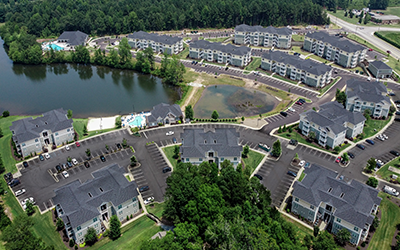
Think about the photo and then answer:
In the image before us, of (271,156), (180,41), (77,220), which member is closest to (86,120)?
(77,220)

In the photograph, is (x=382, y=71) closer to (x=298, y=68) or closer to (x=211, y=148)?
(x=298, y=68)

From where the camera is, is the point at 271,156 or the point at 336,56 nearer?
the point at 271,156

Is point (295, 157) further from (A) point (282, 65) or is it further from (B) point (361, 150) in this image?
(A) point (282, 65)

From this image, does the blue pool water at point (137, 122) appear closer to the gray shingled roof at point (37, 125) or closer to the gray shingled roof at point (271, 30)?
the gray shingled roof at point (37, 125)

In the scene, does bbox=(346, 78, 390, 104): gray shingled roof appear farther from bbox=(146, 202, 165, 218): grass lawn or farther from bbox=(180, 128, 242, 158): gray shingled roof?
bbox=(146, 202, 165, 218): grass lawn

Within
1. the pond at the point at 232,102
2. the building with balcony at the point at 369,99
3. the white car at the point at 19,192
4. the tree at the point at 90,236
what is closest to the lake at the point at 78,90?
the pond at the point at 232,102

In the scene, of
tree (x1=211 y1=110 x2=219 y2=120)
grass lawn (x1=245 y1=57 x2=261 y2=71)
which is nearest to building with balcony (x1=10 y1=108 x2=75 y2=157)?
tree (x1=211 y1=110 x2=219 y2=120)
